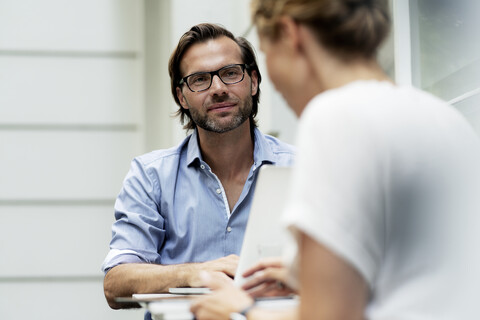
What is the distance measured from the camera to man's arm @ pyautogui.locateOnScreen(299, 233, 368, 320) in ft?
2.58

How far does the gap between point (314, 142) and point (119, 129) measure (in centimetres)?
342

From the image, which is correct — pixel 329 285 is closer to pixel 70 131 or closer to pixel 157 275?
pixel 157 275

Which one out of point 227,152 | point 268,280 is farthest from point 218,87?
point 268,280

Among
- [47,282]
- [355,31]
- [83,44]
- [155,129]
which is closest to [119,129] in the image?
[155,129]

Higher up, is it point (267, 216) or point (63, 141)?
point (267, 216)

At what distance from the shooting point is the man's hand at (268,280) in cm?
116

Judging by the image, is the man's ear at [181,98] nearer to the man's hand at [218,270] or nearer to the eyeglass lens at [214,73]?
the eyeglass lens at [214,73]

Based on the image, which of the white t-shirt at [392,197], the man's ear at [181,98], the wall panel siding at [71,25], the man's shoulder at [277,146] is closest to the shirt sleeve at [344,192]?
the white t-shirt at [392,197]

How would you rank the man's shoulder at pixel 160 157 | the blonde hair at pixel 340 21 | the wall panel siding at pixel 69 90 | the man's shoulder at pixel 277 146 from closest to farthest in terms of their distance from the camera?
the blonde hair at pixel 340 21 < the man's shoulder at pixel 160 157 < the man's shoulder at pixel 277 146 < the wall panel siding at pixel 69 90

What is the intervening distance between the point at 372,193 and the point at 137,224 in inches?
46.2

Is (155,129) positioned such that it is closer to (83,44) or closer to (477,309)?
(83,44)

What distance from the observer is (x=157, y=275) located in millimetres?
1688

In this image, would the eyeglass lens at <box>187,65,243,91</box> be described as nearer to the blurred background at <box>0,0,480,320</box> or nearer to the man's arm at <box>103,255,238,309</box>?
the man's arm at <box>103,255,238,309</box>

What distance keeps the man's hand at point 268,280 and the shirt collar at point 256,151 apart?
92cm
